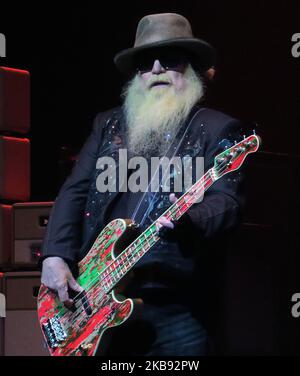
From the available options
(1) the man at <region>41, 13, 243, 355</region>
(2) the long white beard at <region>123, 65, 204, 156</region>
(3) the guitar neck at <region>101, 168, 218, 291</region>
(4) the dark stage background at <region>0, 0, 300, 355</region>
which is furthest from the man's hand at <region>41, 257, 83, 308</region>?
(4) the dark stage background at <region>0, 0, 300, 355</region>

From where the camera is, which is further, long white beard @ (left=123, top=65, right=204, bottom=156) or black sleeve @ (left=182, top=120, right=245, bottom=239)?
long white beard @ (left=123, top=65, right=204, bottom=156)

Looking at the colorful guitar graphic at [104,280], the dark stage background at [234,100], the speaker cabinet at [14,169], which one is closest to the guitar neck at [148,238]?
the colorful guitar graphic at [104,280]

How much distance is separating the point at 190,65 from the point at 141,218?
53cm

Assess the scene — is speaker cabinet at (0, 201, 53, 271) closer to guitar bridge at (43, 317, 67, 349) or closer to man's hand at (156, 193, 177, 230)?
guitar bridge at (43, 317, 67, 349)

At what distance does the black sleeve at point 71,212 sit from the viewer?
296cm

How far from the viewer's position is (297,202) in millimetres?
3527

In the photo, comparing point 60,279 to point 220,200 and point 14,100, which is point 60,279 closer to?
point 220,200

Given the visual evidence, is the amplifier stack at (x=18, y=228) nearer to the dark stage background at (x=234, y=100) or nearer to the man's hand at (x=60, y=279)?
the dark stage background at (x=234, y=100)

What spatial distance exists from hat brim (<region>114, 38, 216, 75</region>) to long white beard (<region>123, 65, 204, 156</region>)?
1.9 inches

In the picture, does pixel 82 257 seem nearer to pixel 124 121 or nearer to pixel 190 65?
pixel 124 121

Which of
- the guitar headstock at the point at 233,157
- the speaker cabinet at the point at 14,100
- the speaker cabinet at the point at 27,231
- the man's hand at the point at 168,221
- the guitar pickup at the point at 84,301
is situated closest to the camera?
the man's hand at the point at 168,221

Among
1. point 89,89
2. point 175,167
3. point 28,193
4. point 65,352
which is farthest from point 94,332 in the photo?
point 89,89

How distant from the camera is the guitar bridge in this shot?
9.75 ft

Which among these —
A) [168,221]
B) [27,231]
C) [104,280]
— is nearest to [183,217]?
[168,221]
